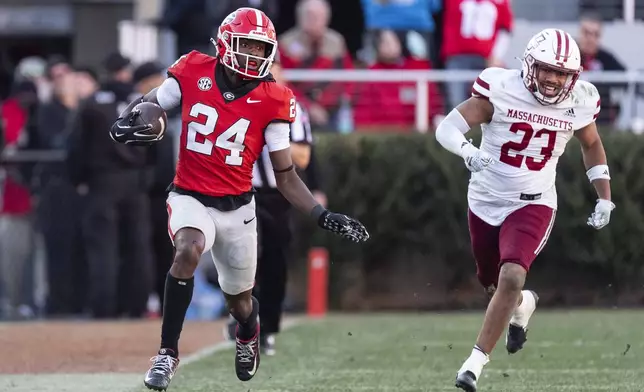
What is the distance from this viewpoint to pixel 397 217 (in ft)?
47.3

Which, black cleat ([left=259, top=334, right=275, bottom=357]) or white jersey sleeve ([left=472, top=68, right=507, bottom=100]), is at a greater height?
white jersey sleeve ([left=472, top=68, right=507, bottom=100])

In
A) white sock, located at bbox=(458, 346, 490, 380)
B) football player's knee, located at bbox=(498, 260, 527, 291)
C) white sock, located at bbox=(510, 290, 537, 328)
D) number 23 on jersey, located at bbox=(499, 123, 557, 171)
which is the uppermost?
number 23 on jersey, located at bbox=(499, 123, 557, 171)

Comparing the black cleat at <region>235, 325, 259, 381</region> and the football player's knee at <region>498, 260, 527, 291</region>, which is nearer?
the football player's knee at <region>498, 260, 527, 291</region>

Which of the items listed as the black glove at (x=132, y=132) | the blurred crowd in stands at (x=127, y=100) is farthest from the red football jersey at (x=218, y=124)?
the blurred crowd in stands at (x=127, y=100)

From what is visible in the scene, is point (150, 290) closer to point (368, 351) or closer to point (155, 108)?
point (368, 351)

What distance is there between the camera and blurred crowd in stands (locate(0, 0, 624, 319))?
45.5 feet

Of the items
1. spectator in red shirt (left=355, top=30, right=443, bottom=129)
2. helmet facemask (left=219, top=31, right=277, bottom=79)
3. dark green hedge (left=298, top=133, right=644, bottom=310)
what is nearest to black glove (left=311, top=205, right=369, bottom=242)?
helmet facemask (left=219, top=31, right=277, bottom=79)

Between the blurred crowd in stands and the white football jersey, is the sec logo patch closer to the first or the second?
the white football jersey

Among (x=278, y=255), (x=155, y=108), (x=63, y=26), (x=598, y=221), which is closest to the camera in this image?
(x=155, y=108)

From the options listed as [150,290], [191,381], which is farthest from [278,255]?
[150,290]

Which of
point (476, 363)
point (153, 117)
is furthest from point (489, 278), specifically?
point (153, 117)

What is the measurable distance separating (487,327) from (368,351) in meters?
2.75

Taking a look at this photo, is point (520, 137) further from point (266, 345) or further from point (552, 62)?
point (266, 345)

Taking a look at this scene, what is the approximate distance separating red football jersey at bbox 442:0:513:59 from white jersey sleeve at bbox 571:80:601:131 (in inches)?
231
